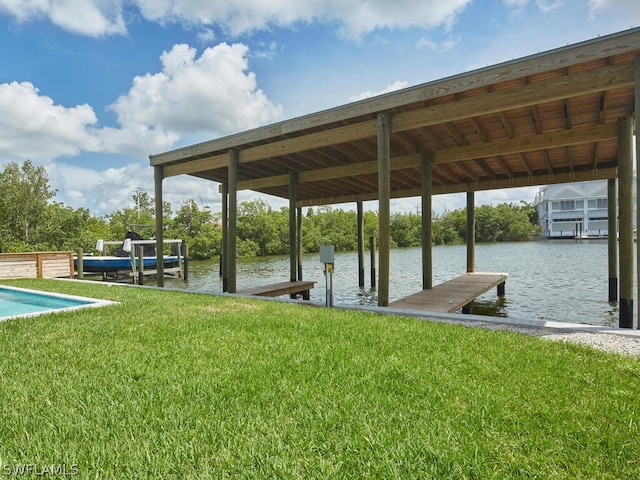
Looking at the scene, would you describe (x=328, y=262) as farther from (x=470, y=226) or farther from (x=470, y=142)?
(x=470, y=226)

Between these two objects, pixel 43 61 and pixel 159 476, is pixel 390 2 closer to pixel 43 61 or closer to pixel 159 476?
pixel 159 476

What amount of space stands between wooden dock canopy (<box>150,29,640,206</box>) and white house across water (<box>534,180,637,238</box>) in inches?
2083

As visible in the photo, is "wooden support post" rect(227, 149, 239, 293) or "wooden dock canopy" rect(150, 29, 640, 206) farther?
"wooden support post" rect(227, 149, 239, 293)

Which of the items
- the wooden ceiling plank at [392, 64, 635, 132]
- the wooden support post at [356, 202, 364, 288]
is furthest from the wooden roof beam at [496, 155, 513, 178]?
the wooden support post at [356, 202, 364, 288]

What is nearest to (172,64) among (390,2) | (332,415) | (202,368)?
(390,2)

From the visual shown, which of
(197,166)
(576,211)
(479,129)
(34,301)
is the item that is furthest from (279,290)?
(576,211)

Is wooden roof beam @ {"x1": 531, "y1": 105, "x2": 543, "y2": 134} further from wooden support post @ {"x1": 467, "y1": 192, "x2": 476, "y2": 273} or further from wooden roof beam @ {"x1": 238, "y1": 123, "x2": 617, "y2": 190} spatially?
wooden support post @ {"x1": 467, "y1": 192, "x2": 476, "y2": 273}

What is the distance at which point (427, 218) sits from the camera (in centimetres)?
823

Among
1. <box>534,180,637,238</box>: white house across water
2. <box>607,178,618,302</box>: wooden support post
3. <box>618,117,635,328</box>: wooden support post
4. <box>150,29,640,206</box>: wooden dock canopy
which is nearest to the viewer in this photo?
<box>150,29,640,206</box>: wooden dock canopy

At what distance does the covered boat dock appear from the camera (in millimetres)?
4707

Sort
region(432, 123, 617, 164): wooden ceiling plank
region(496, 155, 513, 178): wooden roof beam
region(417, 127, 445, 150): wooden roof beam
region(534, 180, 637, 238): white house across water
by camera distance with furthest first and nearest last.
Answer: region(534, 180, 637, 238): white house across water
region(496, 155, 513, 178): wooden roof beam
region(417, 127, 445, 150): wooden roof beam
region(432, 123, 617, 164): wooden ceiling plank

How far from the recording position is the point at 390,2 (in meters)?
5.37

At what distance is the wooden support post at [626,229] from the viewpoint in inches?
195

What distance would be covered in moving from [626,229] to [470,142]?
340 cm
